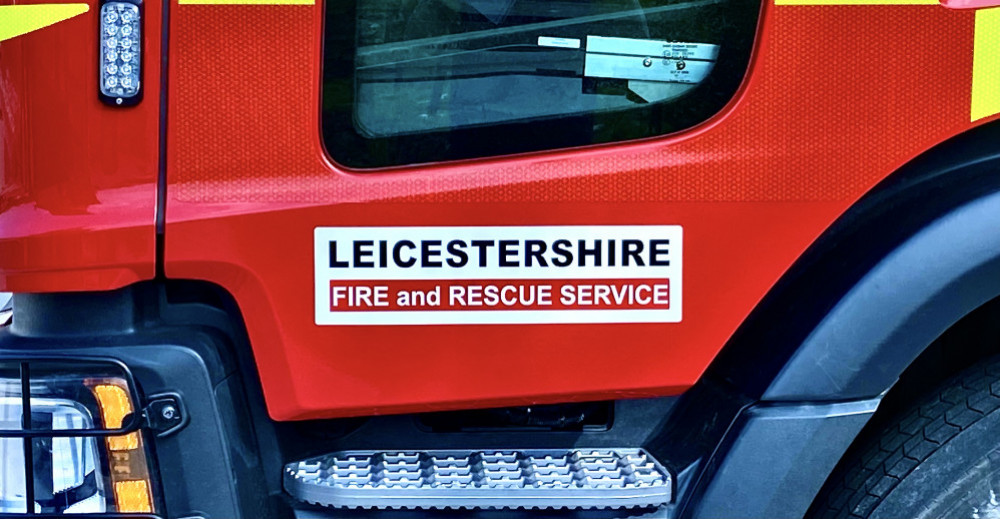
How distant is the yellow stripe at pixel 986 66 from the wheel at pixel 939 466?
1.59 feet

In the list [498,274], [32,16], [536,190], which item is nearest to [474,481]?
[498,274]

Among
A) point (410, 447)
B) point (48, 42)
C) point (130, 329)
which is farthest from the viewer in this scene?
point (410, 447)

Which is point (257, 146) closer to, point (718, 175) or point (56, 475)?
point (56, 475)

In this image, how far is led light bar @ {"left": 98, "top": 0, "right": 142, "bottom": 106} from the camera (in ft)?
4.89

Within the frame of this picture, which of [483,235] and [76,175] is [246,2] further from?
[483,235]

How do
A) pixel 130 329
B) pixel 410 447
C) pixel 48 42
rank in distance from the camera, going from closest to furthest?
pixel 48 42
pixel 130 329
pixel 410 447

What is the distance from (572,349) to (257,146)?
1.97 feet

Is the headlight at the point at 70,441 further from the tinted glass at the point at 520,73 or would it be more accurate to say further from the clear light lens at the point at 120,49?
the tinted glass at the point at 520,73

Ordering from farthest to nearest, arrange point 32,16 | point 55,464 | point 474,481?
point 474,481 → point 55,464 → point 32,16

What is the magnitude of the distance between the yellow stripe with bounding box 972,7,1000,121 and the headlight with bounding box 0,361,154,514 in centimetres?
142

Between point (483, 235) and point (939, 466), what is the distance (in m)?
0.87

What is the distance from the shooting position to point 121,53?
4.93ft

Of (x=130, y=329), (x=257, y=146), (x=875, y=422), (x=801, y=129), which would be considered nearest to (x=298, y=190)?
(x=257, y=146)

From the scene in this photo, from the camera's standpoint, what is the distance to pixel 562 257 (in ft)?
5.33
